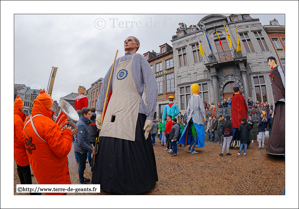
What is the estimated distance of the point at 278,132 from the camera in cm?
212

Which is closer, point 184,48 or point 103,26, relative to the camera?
point 103,26

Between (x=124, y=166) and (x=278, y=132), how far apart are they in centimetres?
228

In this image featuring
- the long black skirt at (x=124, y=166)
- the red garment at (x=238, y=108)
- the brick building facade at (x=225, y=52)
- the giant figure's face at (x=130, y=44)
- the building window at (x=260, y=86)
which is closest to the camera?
the long black skirt at (x=124, y=166)

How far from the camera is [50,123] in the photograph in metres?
1.28

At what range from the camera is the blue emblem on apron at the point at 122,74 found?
5.91ft

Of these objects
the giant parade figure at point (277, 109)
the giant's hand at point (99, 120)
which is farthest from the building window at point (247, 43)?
the giant's hand at point (99, 120)

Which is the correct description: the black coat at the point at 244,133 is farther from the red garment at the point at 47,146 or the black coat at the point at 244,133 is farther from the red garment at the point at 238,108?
Answer: the red garment at the point at 47,146

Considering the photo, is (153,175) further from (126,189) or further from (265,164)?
(265,164)

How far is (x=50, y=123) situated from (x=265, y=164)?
3049 millimetres

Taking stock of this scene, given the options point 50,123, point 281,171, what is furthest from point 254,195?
point 50,123

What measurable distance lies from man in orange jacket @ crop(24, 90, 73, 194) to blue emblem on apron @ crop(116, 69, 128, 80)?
79 centimetres

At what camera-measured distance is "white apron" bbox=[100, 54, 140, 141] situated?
1611 millimetres

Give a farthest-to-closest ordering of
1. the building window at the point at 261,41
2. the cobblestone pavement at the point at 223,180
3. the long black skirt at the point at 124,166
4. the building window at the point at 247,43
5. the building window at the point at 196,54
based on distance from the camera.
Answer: the building window at the point at 196,54 → the building window at the point at 247,43 → the building window at the point at 261,41 → the cobblestone pavement at the point at 223,180 → the long black skirt at the point at 124,166

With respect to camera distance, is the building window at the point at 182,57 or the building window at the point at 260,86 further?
the building window at the point at 182,57
